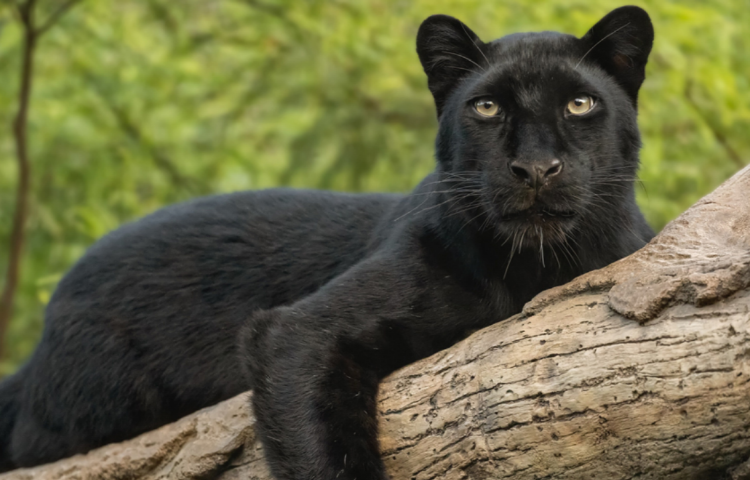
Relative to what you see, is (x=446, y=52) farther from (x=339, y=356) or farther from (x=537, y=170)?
(x=339, y=356)

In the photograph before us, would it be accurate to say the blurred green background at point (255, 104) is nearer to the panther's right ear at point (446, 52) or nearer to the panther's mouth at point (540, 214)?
the panther's right ear at point (446, 52)

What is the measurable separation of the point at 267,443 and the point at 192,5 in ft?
17.8

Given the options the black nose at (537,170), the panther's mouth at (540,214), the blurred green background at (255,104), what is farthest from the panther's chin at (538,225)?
the blurred green background at (255,104)

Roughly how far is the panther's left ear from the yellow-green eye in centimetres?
43

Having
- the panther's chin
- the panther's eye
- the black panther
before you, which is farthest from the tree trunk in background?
the panther's eye

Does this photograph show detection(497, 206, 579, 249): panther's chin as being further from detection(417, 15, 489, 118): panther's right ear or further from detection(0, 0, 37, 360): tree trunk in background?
detection(0, 0, 37, 360): tree trunk in background

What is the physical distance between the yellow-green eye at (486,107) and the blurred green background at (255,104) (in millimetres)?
2850

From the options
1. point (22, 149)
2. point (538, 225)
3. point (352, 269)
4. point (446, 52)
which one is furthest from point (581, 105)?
point (22, 149)

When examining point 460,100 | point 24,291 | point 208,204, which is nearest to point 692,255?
point 460,100

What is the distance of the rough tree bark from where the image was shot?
6.96 ft

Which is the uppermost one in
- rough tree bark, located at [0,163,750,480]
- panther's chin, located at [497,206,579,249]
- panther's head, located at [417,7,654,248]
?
panther's head, located at [417,7,654,248]

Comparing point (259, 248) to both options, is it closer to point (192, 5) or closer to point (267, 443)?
Result: point (267, 443)

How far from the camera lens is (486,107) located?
303 centimetres

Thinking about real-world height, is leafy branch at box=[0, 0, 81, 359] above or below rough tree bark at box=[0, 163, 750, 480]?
above
